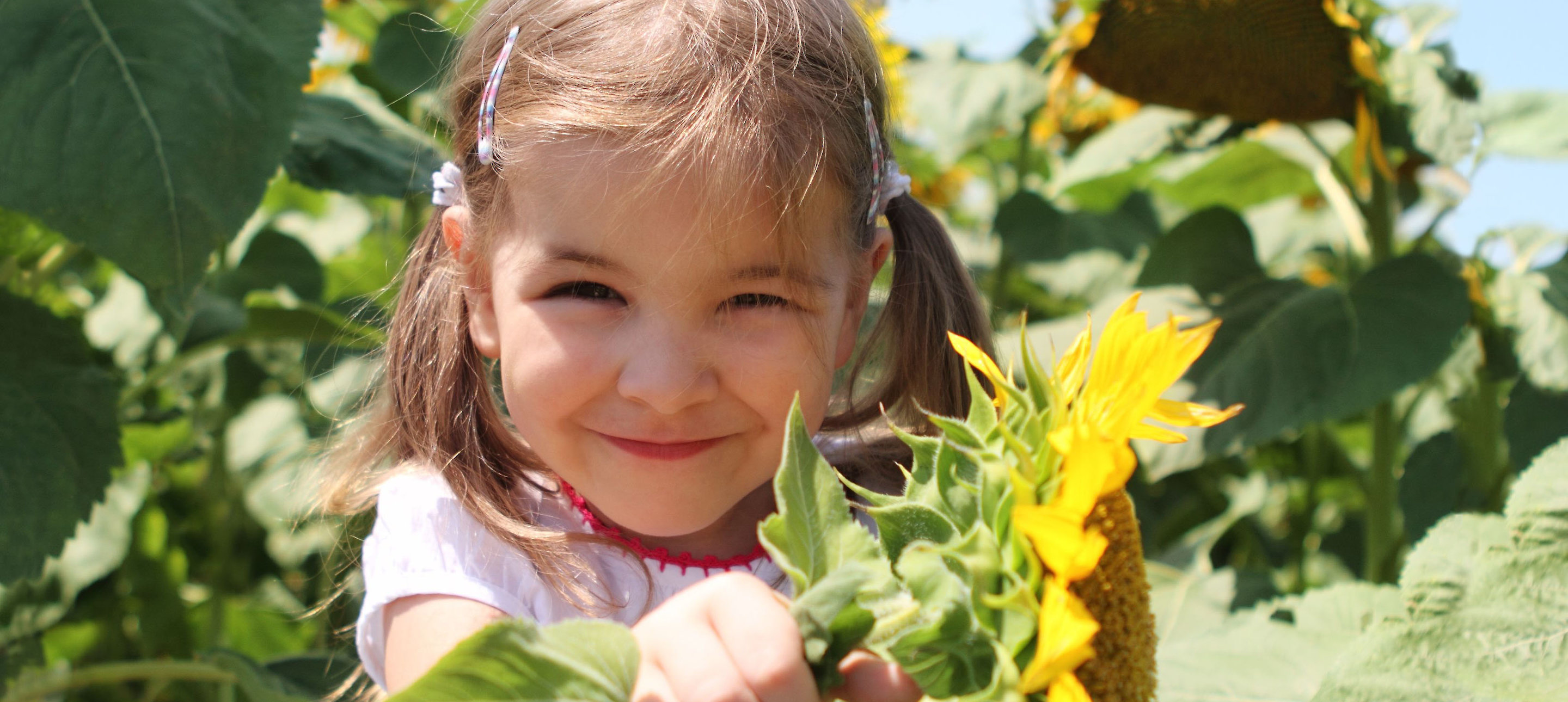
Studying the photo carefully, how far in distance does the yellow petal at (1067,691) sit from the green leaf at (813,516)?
77 millimetres

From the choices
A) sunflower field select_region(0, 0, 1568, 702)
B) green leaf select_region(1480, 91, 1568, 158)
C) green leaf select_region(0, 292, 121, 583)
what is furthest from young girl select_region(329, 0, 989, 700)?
green leaf select_region(1480, 91, 1568, 158)

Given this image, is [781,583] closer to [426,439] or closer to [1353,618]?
[426,439]

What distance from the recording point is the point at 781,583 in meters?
0.97

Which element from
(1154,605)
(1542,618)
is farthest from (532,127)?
(1154,605)

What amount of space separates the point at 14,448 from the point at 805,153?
72 centimetres

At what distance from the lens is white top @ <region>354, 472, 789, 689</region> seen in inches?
35.1

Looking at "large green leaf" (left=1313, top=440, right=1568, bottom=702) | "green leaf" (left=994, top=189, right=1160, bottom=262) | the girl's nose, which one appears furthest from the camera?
"green leaf" (left=994, top=189, right=1160, bottom=262)

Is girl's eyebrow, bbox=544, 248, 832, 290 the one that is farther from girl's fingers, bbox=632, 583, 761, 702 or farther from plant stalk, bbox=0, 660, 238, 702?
plant stalk, bbox=0, 660, 238, 702

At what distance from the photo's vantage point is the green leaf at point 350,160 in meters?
1.31

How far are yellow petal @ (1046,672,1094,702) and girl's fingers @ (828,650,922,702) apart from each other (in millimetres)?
70

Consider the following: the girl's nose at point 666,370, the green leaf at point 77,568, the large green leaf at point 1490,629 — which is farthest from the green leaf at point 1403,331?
the green leaf at point 77,568

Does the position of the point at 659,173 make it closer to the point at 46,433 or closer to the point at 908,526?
the point at 908,526

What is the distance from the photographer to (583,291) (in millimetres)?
809

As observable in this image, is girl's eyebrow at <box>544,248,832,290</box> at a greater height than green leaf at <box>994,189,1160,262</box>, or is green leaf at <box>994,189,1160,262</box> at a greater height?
girl's eyebrow at <box>544,248,832,290</box>
